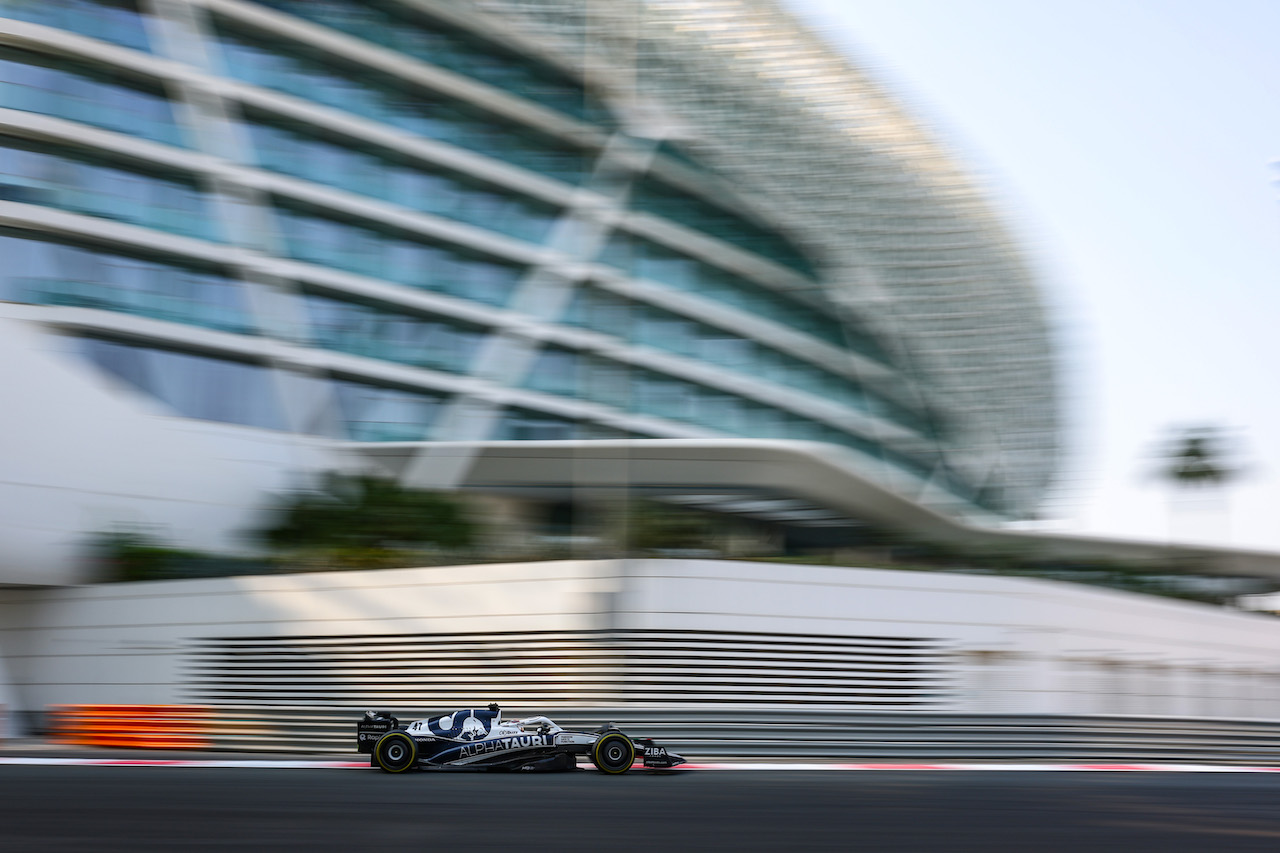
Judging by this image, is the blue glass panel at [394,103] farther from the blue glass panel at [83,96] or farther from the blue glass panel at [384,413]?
the blue glass panel at [384,413]

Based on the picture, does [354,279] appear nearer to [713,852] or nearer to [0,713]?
[0,713]

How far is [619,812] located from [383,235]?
2631 cm

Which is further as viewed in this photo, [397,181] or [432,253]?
[432,253]

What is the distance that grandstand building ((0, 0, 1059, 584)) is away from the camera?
1139 inches

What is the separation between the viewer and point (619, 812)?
9781 millimetres

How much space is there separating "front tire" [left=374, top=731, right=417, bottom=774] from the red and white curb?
1045 mm

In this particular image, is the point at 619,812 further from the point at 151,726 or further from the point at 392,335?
the point at 392,335

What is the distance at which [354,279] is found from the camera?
32.8 meters

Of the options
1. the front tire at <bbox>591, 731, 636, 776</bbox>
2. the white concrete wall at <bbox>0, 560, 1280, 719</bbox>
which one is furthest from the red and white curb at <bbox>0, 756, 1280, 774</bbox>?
the white concrete wall at <bbox>0, 560, 1280, 719</bbox>

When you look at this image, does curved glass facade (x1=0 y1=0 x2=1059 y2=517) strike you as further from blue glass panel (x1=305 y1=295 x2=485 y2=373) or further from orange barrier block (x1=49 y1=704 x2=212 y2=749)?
orange barrier block (x1=49 y1=704 x2=212 y2=749)

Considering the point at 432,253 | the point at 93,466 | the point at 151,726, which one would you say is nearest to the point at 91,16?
the point at 432,253

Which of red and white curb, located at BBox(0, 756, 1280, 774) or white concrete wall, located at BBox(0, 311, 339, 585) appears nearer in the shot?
red and white curb, located at BBox(0, 756, 1280, 774)

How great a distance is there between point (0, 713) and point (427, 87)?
19.5 m

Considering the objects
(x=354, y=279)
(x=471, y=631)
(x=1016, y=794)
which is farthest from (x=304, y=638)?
(x=1016, y=794)
